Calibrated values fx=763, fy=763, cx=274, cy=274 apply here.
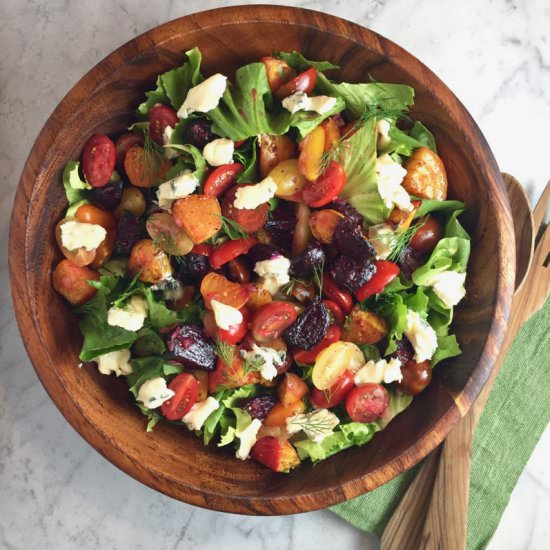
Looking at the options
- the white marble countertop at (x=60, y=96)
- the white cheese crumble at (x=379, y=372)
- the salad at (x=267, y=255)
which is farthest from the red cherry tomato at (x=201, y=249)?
the white marble countertop at (x=60, y=96)

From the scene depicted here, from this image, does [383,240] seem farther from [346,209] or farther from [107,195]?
[107,195]

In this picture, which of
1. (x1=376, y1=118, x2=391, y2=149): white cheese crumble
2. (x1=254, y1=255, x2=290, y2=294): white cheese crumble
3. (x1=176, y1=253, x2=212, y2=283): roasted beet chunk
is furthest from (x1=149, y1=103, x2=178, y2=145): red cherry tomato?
(x1=376, y1=118, x2=391, y2=149): white cheese crumble

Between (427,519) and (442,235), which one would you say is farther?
(427,519)

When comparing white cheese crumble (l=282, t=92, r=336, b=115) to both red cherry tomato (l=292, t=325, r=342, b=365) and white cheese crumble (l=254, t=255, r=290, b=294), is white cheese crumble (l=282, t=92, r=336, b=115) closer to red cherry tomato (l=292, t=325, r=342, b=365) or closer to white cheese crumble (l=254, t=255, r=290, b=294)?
white cheese crumble (l=254, t=255, r=290, b=294)

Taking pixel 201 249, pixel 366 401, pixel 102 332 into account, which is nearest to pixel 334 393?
pixel 366 401

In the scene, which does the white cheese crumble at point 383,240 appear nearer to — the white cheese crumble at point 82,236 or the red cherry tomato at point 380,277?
the red cherry tomato at point 380,277

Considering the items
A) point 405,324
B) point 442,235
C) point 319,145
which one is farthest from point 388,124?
point 405,324

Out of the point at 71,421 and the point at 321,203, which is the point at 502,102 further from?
the point at 71,421
